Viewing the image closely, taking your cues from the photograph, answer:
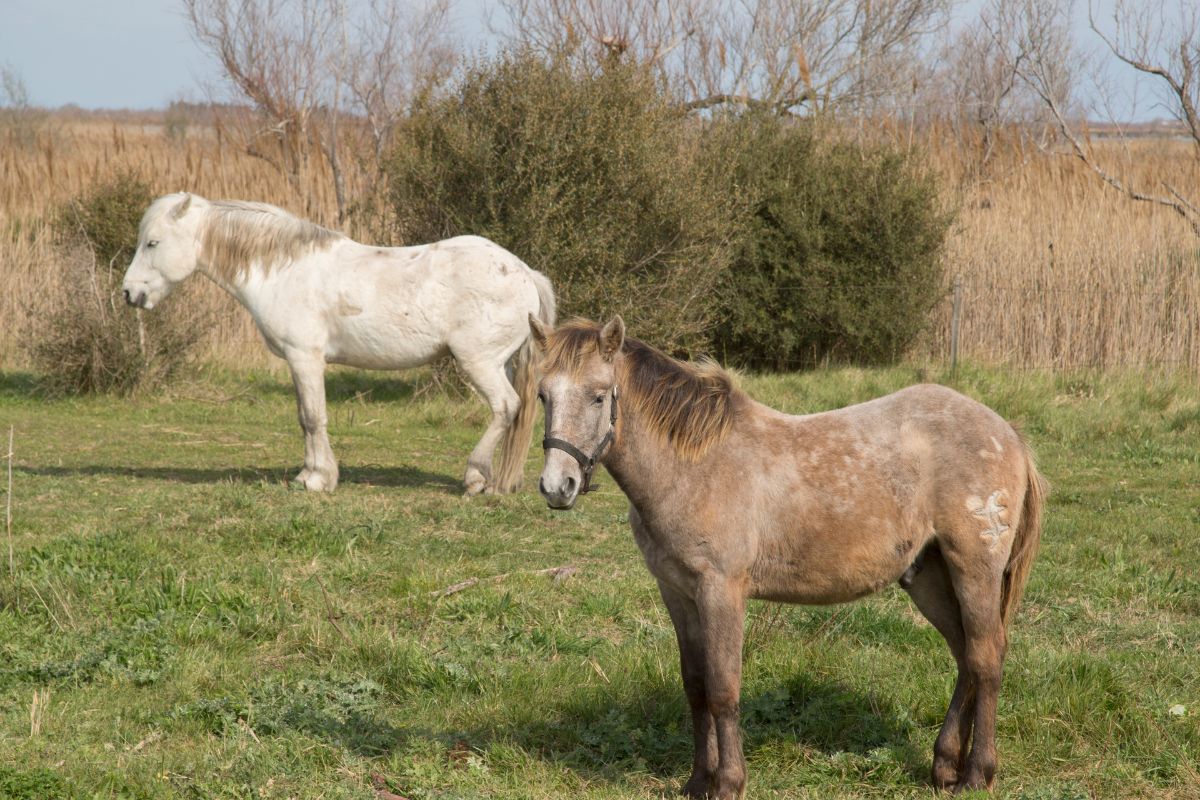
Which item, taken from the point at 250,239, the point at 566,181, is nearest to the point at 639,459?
the point at 250,239

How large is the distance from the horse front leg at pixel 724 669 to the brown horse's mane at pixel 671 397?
48 cm

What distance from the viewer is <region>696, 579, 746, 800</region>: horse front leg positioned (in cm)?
380

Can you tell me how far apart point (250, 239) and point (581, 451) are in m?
6.07

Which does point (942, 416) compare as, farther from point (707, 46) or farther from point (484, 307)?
point (707, 46)

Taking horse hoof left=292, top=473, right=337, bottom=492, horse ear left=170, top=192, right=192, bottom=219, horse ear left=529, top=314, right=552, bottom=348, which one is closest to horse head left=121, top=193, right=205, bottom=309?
horse ear left=170, top=192, right=192, bottom=219

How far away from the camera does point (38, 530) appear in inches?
281

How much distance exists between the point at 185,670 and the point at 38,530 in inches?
105

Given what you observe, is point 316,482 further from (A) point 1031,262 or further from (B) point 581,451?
(A) point 1031,262

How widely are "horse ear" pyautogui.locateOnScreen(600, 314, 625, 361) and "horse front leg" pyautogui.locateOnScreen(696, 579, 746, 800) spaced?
2.71ft

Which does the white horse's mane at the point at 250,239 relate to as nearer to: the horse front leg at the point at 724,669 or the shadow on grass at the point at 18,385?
the shadow on grass at the point at 18,385

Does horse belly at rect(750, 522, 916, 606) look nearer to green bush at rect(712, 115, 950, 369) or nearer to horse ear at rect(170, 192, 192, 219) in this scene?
horse ear at rect(170, 192, 192, 219)

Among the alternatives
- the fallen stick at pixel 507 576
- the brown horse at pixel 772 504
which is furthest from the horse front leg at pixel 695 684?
the fallen stick at pixel 507 576

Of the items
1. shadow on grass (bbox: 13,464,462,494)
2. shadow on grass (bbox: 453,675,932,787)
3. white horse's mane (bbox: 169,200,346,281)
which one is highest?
white horse's mane (bbox: 169,200,346,281)

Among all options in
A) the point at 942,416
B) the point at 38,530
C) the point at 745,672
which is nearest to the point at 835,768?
the point at 745,672
